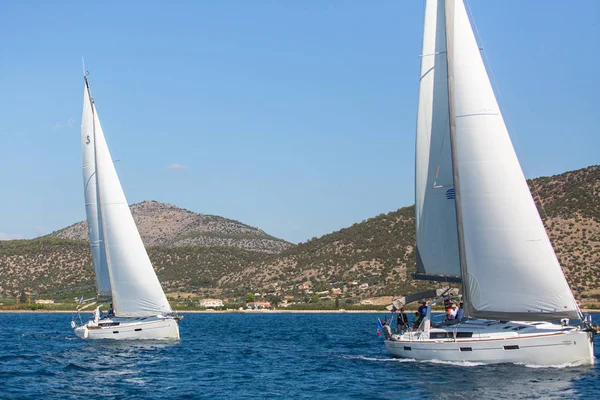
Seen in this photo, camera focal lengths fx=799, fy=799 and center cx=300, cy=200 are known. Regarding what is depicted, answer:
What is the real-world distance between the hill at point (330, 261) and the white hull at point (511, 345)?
162 ft

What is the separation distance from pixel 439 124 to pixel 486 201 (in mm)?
4204

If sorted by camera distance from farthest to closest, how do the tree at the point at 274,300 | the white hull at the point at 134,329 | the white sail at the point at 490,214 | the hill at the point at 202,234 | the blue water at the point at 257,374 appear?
the hill at the point at 202,234, the tree at the point at 274,300, the white hull at the point at 134,329, the white sail at the point at 490,214, the blue water at the point at 257,374

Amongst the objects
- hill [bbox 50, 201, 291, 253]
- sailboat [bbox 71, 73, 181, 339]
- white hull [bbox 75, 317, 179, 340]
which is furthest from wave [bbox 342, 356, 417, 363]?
hill [bbox 50, 201, 291, 253]

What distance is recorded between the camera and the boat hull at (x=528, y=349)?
30141mm

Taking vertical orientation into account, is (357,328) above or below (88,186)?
below

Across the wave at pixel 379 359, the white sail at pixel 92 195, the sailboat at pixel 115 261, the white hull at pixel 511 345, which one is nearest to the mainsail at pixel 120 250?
the sailboat at pixel 115 261

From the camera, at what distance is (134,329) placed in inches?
1815

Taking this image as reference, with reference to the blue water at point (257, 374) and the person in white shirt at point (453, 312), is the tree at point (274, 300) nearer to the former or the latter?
the blue water at point (257, 374)

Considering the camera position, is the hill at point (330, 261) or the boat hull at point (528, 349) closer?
the boat hull at point (528, 349)

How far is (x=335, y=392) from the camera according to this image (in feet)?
91.5

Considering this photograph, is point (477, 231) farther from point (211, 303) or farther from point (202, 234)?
point (202, 234)

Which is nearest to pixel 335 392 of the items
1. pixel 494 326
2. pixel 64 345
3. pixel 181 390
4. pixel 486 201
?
pixel 181 390

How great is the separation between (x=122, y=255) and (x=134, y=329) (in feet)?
14.7

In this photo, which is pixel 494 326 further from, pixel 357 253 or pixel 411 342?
pixel 357 253
